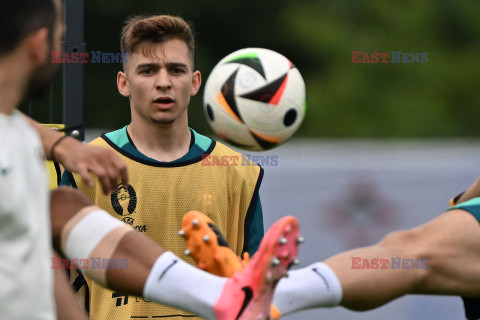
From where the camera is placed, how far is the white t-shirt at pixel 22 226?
116 inches

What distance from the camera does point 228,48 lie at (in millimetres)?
15828

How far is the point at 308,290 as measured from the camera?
3959 mm

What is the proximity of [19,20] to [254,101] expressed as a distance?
1.89 metres

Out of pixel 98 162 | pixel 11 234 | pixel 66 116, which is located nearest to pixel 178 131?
pixel 66 116

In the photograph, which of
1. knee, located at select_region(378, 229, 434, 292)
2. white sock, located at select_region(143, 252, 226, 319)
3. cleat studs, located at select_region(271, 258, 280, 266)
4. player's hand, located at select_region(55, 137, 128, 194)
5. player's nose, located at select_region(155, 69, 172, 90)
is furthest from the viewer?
player's nose, located at select_region(155, 69, 172, 90)

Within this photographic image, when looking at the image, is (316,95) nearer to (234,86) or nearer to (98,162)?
(234,86)

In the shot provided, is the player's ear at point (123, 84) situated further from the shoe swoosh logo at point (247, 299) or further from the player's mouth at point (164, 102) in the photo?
the shoe swoosh logo at point (247, 299)

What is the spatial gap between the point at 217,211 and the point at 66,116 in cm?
99

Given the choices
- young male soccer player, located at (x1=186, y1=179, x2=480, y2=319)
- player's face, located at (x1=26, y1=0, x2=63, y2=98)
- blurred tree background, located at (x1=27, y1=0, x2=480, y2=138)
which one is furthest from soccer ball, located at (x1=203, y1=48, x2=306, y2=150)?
blurred tree background, located at (x1=27, y1=0, x2=480, y2=138)

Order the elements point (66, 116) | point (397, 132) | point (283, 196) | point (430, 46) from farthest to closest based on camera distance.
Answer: point (430, 46), point (397, 132), point (283, 196), point (66, 116)

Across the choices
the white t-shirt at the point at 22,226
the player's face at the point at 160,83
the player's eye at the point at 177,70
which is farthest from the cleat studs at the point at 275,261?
the player's eye at the point at 177,70

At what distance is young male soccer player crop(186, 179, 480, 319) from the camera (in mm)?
3967

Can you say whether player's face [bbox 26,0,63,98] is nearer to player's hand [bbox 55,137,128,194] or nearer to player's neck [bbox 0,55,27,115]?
player's neck [bbox 0,55,27,115]

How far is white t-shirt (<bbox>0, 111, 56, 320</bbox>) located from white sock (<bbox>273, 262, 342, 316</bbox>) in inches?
43.8
